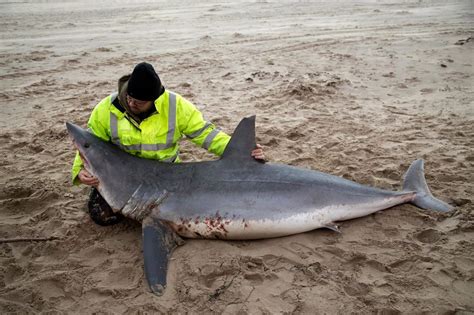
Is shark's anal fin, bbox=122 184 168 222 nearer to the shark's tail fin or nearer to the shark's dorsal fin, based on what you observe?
the shark's dorsal fin

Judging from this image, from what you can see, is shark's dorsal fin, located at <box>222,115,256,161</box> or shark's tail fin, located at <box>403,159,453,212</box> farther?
shark's tail fin, located at <box>403,159,453,212</box>

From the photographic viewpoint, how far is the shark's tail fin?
417cm

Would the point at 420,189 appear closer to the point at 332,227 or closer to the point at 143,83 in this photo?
the point at 332,227

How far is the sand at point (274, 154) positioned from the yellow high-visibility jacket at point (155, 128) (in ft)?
2.74

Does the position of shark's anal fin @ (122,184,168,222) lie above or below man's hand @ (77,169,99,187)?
below

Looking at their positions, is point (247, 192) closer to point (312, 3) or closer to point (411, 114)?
point (411, 114)

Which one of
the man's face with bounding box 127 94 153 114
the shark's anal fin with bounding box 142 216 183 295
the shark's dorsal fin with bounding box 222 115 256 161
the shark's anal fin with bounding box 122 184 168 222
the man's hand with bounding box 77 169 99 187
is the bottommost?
the shark's anal fin with bounding box 142 216 183 295

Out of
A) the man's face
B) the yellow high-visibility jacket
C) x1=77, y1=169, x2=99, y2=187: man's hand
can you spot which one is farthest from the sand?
the man's face

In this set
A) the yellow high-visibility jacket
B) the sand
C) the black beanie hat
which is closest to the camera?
the sand

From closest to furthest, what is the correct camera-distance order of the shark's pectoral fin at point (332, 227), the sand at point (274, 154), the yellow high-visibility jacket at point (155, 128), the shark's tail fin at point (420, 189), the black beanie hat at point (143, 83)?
the sand at point (274, 154) → the black beanie hat at point (143, 83) → the shark's pectoral fin at point (332, 227) → the yellow high-visibility jacket at point (155, 128) → the shark's tail fin at point (420, 189)

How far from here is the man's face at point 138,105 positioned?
11.9ft

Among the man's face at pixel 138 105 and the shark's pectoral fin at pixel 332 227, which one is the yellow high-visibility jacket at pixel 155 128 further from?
the shark's pectoral fin at pixel 332 227

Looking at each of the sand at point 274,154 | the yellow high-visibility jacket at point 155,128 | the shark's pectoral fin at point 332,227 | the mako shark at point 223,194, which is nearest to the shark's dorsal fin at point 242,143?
the mako shark at point 223,194

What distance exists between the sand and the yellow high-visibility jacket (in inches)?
32.9
